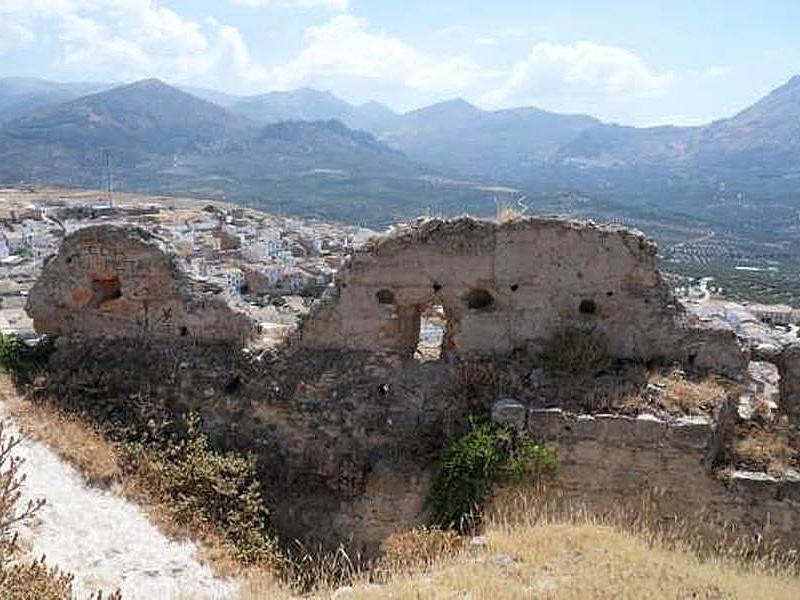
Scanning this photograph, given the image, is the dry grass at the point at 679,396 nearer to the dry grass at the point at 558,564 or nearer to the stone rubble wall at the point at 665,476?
the stone rubble wall at the point at 665,476

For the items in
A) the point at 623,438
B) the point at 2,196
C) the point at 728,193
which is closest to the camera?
the point at 623,438

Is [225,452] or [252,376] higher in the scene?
[252,376]

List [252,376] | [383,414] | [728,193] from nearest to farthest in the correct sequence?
1. [383,414]
2. [252,376]
3. [728,193]

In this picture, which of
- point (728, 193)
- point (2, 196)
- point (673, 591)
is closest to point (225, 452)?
point (673, 591)

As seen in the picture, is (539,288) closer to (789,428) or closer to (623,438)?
(623,438)

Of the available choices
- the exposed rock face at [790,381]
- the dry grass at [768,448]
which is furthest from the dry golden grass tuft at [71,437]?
the exposed rock face at [790,381]

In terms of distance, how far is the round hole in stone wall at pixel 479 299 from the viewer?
11000mm

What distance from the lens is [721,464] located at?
31.1 feet

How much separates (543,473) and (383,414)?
6.92ft

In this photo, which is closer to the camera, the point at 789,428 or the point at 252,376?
the point at 789,428

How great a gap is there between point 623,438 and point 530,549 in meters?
2.25

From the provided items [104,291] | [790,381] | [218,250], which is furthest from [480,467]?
[218,250]

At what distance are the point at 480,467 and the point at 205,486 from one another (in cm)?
321

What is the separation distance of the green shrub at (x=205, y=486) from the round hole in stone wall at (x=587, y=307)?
459 centimetres
